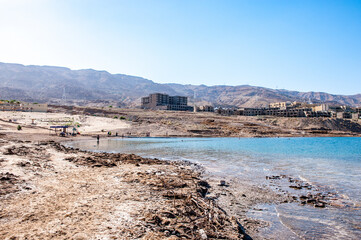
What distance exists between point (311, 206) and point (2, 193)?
12.0 metres

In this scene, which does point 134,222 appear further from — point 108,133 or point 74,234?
point 108,133

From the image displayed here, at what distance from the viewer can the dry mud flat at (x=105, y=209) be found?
6.40m

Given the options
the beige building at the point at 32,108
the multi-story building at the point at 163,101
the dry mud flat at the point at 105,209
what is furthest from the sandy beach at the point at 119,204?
the multi-story building at the point at 163,101

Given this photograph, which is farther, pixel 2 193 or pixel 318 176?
pixel 318 176

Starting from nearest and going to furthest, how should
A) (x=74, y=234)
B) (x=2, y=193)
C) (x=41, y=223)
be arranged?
(x=74, y=234) → (x=41, y=223) → (x=2, y=193)

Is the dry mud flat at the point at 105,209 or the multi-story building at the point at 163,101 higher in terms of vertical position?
the multi-story building at the point at 163,101

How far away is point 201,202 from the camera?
368 inches

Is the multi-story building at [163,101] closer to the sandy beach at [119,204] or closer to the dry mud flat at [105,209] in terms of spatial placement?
the sandy beach at [119,204]

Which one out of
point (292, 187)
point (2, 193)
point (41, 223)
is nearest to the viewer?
point (41, 223)

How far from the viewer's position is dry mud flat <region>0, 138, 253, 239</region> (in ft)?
21.0

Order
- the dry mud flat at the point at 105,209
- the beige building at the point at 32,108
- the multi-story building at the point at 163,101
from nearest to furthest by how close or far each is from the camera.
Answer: the dry mud flat at the point at 105,209, the beige building at the point at 32,108, the multi-story building at the point at 163,101

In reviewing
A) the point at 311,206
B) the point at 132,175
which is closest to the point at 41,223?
the point at 132,175

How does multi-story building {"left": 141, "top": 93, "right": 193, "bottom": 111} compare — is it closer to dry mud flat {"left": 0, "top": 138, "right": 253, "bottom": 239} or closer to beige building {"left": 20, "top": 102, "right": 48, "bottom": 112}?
beige building {"left": 20, "top": 102, "right": 48, "bottom": 112}

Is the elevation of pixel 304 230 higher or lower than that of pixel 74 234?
lower
